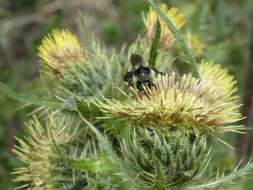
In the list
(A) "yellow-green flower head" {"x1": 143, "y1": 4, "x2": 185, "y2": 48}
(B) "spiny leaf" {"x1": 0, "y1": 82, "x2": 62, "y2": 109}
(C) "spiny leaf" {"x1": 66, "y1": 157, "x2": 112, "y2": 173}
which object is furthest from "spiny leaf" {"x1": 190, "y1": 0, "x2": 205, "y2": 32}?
(C) "spiny leaf" {"x1": 66, "y1": 157, "x2": 112, "y2": 173}

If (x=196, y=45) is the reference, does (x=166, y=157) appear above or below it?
below

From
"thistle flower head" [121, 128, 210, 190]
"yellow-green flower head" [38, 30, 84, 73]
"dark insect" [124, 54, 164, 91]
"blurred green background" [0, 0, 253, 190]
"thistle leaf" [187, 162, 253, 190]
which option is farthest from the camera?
"blurred green background" [0, 0, 253, 190]

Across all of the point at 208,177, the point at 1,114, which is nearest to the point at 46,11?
the point at 1,114

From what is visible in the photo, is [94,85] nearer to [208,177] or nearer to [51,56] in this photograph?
[51,56]

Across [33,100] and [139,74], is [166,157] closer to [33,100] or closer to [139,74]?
[139,74]

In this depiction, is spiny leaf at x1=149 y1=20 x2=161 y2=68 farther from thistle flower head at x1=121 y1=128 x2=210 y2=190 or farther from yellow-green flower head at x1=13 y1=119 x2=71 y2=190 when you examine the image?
yellow-green flower head at x1=13 y1=119 x2=71 y2=190

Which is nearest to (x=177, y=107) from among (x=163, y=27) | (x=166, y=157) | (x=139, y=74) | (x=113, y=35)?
(x=166, y=157)

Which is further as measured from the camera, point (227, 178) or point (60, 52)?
point (60, 52)
